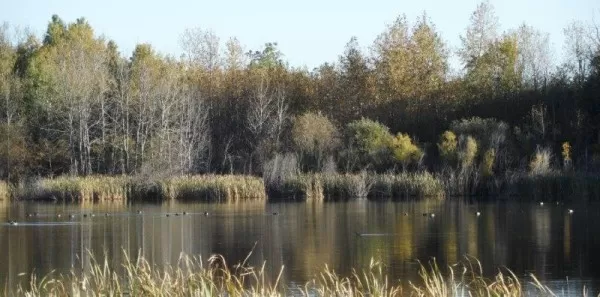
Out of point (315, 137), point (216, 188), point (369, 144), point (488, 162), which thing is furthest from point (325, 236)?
point (315, 137)

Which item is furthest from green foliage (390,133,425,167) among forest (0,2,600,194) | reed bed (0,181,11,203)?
reed bed (0,181,11,203)

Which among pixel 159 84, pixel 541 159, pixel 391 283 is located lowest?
pixel 391 283

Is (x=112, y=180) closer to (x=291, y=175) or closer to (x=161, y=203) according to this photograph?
(x=161, y=203)

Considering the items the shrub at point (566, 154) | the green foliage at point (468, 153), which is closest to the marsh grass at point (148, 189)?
the green foliage at point (468, 153)

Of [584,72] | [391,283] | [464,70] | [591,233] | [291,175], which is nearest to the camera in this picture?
[391,283]

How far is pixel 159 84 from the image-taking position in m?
53.2

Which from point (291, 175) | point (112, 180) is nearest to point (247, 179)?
point (291, 175)

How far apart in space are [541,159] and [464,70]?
18876mm

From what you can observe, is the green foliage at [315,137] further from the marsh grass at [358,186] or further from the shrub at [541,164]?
the shrub at [541,164]

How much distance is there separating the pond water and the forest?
6240mm

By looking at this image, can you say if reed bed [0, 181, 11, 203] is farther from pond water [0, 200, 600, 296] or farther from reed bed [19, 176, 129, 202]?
pond water [0, 200, 600, 296]

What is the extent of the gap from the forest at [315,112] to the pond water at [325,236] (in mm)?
6240

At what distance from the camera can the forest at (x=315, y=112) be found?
46.4 metres

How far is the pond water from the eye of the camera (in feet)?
74.0
